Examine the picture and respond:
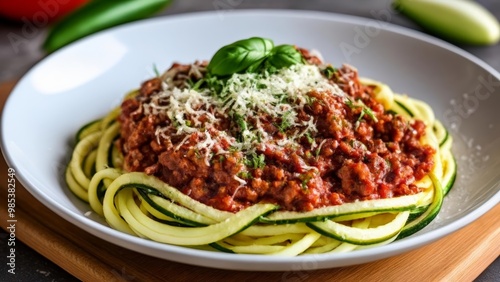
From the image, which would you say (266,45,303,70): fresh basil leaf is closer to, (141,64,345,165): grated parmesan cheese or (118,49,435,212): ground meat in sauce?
(141,64,345,165): grated parmesan cheese

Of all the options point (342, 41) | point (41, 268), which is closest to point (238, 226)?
point (41, 268)

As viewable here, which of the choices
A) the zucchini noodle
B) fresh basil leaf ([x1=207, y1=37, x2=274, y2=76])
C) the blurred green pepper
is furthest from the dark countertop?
fresh basil leaf ([x1=207, y1=37, x2=274, y2=76])

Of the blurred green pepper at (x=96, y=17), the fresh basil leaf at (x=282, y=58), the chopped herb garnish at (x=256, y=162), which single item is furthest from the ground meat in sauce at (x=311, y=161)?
the blurred green pepper at (x=96, y=17)

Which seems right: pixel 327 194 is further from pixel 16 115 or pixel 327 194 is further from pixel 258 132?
pixel 16 115

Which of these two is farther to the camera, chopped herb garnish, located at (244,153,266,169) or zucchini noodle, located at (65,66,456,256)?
chopped herb garnish, located at (244,153,266,169)

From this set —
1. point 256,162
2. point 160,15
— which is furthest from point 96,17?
point 256,162

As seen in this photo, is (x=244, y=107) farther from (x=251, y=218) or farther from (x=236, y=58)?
(x=251, y=218)
